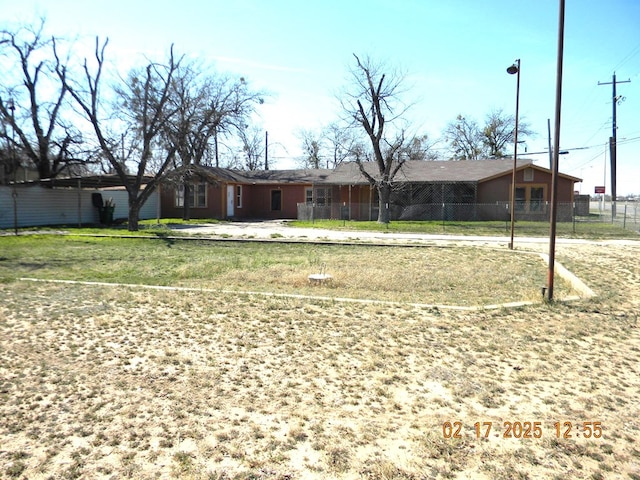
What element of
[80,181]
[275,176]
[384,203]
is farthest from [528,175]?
[80,181]

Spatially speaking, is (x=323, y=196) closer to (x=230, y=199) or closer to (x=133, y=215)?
(x=230, y=199)

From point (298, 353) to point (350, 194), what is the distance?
26.7 meters

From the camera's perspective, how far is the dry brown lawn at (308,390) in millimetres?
2951

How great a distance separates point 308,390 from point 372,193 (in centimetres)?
2855

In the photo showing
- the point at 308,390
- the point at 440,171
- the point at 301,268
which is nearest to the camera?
the point at 308,390

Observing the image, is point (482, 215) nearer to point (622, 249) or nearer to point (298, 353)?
point (622, 249)

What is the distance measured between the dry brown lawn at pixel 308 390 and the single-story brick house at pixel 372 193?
70.9 ft

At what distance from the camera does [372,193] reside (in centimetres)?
3200

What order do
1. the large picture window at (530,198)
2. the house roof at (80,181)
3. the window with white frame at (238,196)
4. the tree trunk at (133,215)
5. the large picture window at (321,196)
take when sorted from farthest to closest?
the window with white frame at (238,196) → the large picture window at (321,196) → the large picture window at (530,198) → the house roof at (80,181) → the tree trunk at (133,215)

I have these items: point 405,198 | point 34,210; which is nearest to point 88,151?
point 34,210

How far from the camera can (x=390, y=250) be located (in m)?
14.0
